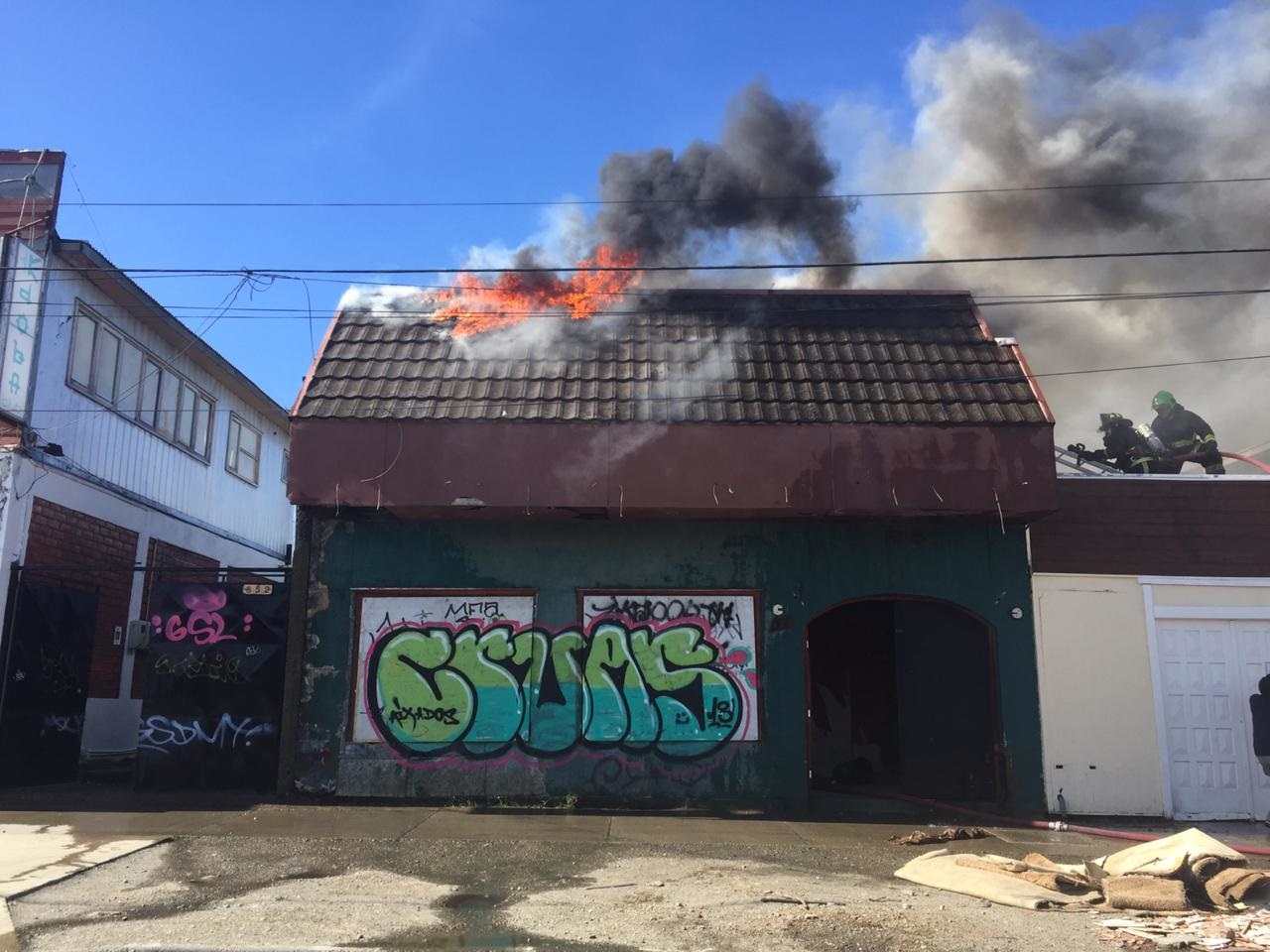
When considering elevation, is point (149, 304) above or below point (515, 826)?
above

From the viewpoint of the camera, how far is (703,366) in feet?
38.8

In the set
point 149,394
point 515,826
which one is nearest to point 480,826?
point 515,826

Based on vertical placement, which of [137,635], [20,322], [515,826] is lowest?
[515,826]

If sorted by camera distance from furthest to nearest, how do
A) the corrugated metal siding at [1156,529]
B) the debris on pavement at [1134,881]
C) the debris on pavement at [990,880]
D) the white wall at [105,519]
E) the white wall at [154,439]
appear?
the white wall at [154,439] < the white wall at [105,519] < the corrugated metal siding at [1156,529] < the debris on pavement at [990,880] < the debris on pavement at [1134,881]

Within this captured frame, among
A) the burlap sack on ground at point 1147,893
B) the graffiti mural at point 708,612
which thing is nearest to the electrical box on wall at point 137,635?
the graffiti mural at point 708,612

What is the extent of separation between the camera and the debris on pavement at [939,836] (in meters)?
8.99

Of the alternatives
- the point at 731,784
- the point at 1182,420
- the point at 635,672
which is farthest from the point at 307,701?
the point at 1182,420

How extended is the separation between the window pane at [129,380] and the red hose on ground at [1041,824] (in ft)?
39.0

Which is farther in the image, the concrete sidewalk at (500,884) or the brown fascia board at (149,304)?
the brown fascia board at (149,304)

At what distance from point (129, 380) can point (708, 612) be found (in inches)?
385

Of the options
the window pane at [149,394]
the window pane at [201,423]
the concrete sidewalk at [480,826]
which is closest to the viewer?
the concrete sidewalk at [480,826]

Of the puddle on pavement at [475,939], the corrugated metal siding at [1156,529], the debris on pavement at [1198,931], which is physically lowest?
the debris on pavement at [1198,931]

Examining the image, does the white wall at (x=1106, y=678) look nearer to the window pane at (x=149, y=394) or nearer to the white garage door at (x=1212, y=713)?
the white garage door at (x=1212, y=713)

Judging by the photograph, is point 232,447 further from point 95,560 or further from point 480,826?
point 480,826
